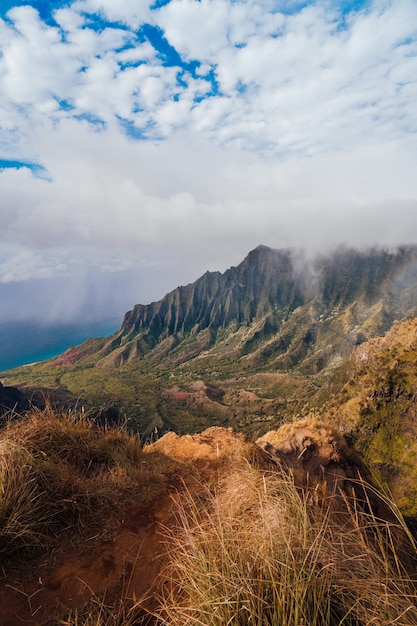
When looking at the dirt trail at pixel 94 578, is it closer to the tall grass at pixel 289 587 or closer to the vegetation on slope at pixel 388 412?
the tall grass at pixel 289 587

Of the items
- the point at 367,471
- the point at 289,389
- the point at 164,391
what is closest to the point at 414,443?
the point at 367,471

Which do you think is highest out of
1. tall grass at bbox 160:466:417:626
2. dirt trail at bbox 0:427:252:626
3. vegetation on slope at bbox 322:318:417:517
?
tall grass at bbox 160:466:417:626

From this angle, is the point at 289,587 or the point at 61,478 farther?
the point at 61,478

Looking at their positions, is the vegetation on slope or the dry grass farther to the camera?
the vegetation on slope

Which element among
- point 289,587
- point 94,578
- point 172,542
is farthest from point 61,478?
point 289,587

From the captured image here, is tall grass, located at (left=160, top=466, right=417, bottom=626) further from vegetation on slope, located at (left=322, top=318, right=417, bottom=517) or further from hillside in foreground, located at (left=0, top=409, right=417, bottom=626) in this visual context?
vegetation on slope, located at (left=322, top=318, right=417, bottom=517)

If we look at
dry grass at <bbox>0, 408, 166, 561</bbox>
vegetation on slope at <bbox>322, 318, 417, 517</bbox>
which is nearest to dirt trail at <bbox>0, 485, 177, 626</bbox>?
dry grass at <bbox>0, 408, 166, 561</bbox>

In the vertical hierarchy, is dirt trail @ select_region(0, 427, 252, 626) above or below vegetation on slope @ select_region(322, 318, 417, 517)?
above

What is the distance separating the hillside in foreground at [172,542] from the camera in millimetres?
2633

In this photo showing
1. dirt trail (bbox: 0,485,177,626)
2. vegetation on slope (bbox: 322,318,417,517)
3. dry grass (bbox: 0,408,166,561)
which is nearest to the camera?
dirt trail (bbox: 0,485,177,626)

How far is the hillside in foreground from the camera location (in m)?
2.63

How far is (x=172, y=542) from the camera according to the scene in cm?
519

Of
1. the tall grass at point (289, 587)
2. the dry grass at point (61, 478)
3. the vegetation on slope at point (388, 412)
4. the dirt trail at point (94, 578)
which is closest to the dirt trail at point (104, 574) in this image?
the dirt trail at point (94, 578)

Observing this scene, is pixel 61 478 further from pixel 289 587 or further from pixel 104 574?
pixel 289 587
